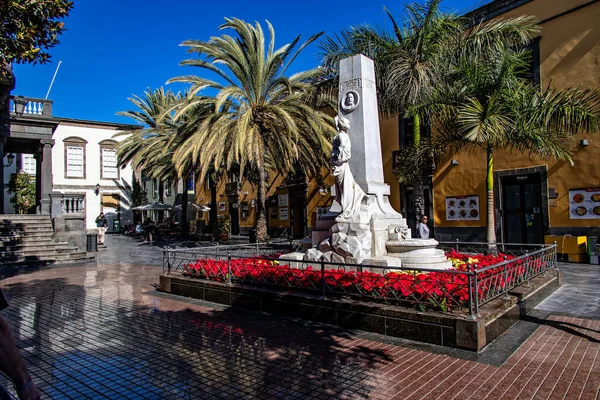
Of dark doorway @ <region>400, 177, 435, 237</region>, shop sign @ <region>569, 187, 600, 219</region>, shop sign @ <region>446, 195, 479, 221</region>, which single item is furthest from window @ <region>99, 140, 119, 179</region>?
shop sign @ <region>569, 187, 600, 219</region>

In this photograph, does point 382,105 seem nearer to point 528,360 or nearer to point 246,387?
point 528,360

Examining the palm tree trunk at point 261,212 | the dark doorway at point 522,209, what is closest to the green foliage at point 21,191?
the palm tree trunk at point 261,212

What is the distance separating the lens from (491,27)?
12.8m

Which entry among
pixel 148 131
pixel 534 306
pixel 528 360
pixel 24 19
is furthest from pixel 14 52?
pixel 148 131

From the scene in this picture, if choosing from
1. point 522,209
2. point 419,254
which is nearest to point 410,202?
point 522,209

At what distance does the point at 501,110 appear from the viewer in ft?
37.7

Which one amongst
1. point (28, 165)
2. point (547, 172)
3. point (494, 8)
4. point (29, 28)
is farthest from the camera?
point (28, 165)

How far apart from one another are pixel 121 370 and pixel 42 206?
63.6 feet

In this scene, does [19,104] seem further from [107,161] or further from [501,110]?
[501,110]

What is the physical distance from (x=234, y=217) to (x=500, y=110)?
26.7 metres

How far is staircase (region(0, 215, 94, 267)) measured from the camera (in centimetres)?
1608

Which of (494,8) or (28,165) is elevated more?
(494,8)

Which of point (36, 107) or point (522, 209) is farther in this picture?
point (36, 107)

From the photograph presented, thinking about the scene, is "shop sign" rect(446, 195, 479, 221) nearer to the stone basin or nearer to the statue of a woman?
the stone basin
